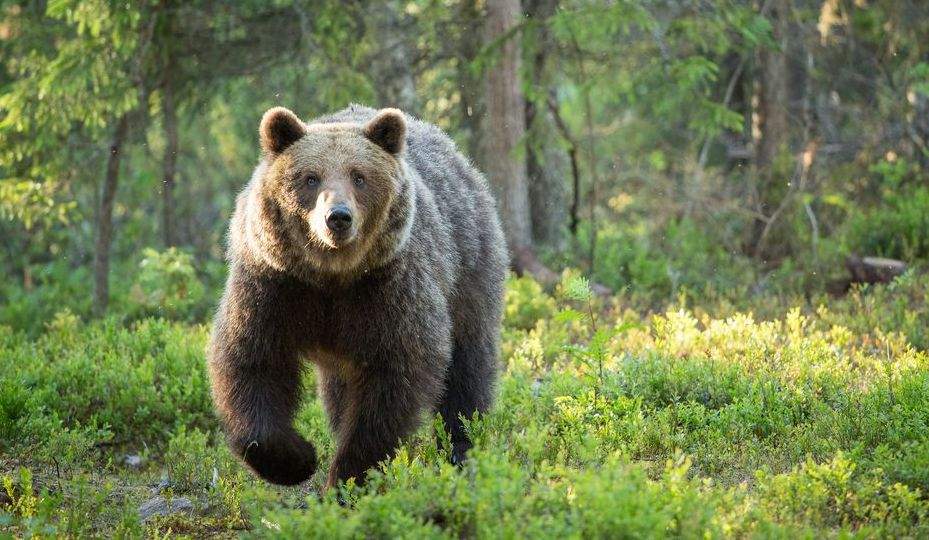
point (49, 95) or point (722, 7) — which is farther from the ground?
point (722, 7)

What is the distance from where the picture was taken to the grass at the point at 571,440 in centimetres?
457

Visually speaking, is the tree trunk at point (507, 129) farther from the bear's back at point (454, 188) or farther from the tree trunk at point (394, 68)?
the bear's back at point (454, 188)

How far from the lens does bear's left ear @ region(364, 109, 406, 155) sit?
5945 millimetres

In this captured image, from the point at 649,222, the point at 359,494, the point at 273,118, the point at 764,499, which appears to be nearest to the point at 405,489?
the point at 359,494

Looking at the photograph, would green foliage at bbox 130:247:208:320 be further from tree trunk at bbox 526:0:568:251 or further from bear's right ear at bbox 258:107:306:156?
bear's right ear at bbox 258:107:306:156

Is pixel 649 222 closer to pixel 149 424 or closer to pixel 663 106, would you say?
pixel 663 106

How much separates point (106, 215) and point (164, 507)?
257 inches

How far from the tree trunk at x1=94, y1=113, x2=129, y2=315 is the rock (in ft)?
19.9

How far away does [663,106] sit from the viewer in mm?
11086

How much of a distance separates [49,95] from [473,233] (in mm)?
5385

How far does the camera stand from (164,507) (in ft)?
19.2

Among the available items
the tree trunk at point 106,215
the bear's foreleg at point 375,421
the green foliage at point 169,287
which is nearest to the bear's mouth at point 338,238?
the bear's foreleg at point 375,421

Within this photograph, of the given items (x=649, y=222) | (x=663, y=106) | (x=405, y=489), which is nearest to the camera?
(x=405, y=489)

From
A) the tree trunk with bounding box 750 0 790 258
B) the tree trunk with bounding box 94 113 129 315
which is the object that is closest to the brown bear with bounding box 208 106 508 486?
the tree trunk with bounding box 94 113 129 315
